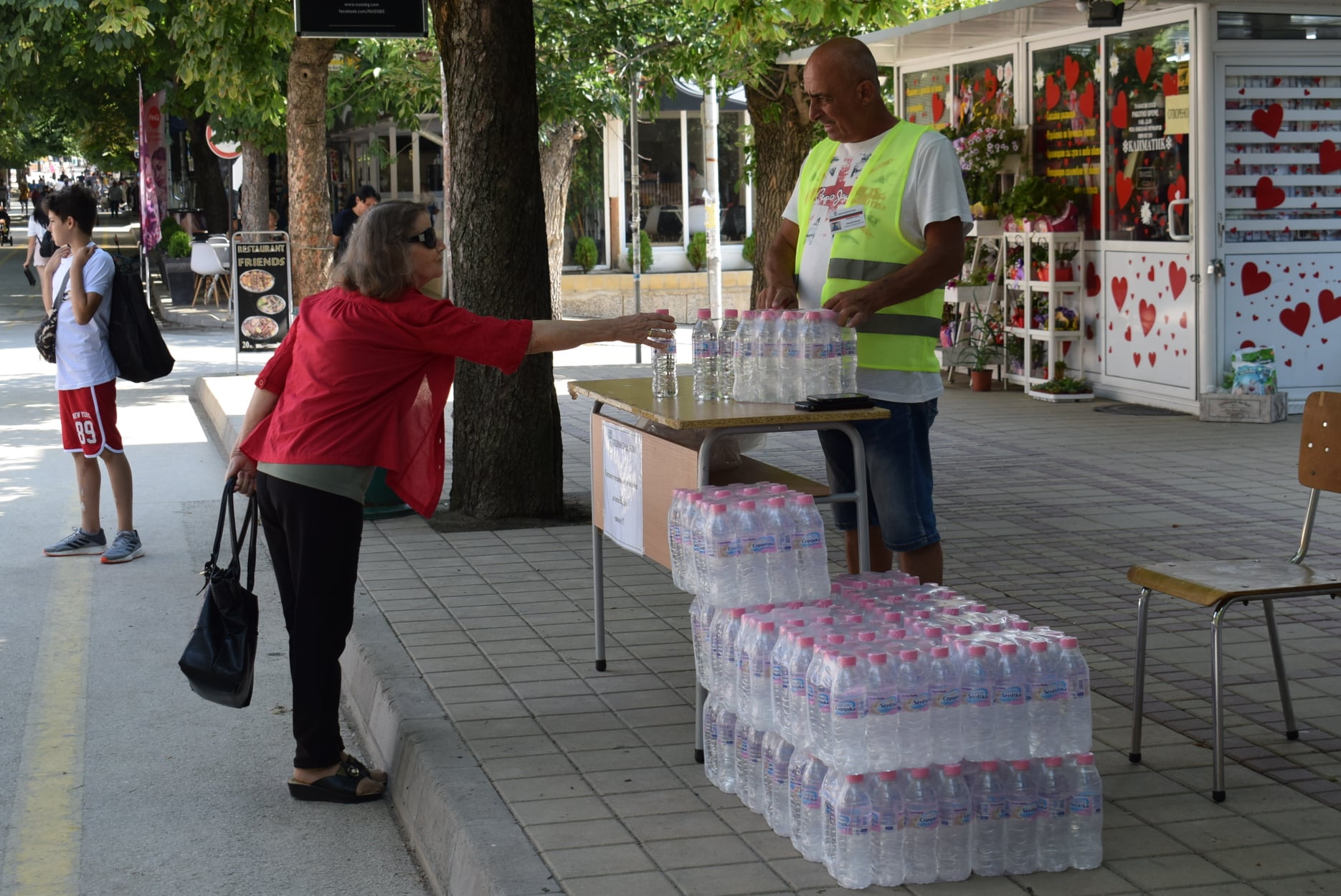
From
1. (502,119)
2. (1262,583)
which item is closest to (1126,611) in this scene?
(1262,583)

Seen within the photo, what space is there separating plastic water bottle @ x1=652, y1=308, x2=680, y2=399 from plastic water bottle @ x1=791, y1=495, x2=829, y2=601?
0.87 meters

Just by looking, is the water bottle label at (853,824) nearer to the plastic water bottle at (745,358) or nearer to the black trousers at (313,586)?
the plastic water bottle at (745,358)

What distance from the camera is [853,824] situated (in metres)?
3.68

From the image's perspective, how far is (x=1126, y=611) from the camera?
6.57 meters

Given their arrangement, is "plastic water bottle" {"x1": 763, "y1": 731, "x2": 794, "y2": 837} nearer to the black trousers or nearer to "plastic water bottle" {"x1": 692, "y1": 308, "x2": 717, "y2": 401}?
"plastic water bottle" {"x1": 692, "y1": 308, "x2": 717, "y2": 401}

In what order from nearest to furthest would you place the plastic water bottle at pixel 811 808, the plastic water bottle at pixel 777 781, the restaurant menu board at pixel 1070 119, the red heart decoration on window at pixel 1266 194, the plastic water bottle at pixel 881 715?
the plastic water bottle at pixel 881 715, the plastic water bottle at pixel 811 808, the plastic water bottle at pixel 777 781, the red heart decoration on window at pixel 1266 194, the restaurant menu board at pixel 1070 119

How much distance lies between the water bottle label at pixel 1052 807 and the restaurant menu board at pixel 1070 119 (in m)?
10.5

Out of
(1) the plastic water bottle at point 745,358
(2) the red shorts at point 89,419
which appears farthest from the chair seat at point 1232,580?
(2) the red shorts at point 89,419

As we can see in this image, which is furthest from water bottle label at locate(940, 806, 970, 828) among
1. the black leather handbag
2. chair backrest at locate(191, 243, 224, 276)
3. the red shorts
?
chair backrest at locate(191, 243, 224, 276)

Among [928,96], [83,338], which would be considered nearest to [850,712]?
[83,338]

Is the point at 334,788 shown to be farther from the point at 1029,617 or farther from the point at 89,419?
the point at 89,419

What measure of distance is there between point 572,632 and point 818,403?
2228 mm

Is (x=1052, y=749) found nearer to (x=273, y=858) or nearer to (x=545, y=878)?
(x=545, y=878)

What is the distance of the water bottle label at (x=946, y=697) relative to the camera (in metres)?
3.68
